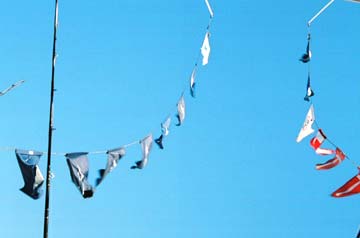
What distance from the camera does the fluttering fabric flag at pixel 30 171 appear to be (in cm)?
1262

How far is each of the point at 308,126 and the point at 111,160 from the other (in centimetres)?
489

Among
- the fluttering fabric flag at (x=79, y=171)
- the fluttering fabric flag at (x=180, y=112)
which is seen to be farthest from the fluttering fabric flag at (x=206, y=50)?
the fluttering fabric flag at (x=79, y=171)

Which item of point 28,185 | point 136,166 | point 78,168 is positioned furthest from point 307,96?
point 28,185

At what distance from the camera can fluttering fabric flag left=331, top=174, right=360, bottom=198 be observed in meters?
14.7

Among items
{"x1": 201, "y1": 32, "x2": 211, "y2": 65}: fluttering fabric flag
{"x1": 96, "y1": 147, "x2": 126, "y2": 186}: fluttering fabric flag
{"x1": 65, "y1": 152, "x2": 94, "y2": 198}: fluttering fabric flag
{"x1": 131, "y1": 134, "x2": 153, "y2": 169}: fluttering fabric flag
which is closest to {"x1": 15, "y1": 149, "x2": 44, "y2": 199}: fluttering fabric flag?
{"x1": 65, "y1": 152, "x2": 94, "y2": 198}: fluttering fabric flag

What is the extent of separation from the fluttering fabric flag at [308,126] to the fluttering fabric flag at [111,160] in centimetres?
430

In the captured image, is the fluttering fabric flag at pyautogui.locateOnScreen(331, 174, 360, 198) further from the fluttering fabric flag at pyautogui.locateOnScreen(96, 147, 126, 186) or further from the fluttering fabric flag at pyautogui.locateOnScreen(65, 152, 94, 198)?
the fluttering fabric flag at pyautogui.locateOnScreen(65, 152, 94, 198)

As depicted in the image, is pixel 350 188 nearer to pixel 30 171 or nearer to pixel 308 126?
pixel 308 126

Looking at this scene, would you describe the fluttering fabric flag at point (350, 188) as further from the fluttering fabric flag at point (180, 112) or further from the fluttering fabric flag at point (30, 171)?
the fluttering fabric flag at point (30, 171)

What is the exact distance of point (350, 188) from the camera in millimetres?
14680

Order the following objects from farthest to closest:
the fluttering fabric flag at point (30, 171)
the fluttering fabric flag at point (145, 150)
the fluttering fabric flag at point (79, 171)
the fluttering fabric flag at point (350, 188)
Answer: the fluttering fabric flag at point (350, 188) < the fluttering fabric flag at point (145, 150) < the fluttering fabric flag at point (79, 171) < the fluttering fabric flag at point (30, 171)

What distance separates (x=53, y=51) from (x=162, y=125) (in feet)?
11.2

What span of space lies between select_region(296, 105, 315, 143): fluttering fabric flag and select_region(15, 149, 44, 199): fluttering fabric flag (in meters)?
5.97

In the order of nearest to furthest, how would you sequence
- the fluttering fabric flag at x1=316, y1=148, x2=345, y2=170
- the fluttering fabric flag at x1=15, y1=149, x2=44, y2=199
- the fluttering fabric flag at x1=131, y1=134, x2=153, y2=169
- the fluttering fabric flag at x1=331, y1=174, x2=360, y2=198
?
the fluttering fabric flag at x1=15, y1=149, x2=44, y2=199
the fluttering fabric flag at x1=131, y1=134, x2=153, y2=169
the fluttering fabric flag at x1=331, y1=174, x2=360, y2=198
the fluttering fabric flag at x1=316, y1=148, x2=345, y2=170
